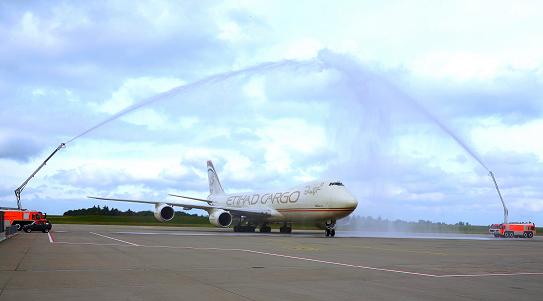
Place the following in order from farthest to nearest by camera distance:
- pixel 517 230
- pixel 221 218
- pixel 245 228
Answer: pixel 517 230
pixel 245 228
pixel 221 218

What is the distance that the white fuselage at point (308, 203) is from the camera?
4388 centimetres

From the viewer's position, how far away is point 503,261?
20.3 m

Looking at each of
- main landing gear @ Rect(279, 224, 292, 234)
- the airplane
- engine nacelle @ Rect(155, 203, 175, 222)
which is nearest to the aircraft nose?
the airplane

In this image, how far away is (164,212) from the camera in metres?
50.9

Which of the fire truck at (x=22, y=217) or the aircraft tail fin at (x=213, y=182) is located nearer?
the fire truck at (x=22, y=217)

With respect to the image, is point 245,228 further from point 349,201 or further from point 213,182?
point 213,182

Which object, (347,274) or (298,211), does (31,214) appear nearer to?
(298,211)

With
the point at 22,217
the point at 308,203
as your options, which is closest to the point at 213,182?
the point at 22,217

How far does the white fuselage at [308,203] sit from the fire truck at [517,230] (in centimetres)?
2423

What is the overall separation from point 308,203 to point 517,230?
26.1m

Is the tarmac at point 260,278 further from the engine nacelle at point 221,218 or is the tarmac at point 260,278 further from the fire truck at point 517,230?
the fire truck at point 517,230

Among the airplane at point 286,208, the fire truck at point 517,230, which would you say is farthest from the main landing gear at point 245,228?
the fire truck at point 517,230

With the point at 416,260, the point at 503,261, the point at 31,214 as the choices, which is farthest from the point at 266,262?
the point at 31,214

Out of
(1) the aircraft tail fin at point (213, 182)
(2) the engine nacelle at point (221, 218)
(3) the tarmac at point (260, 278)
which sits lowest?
(3) the tarmac at point (260, 278)
